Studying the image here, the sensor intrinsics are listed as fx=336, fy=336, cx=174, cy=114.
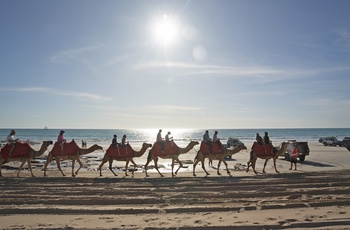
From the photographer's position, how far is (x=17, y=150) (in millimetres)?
17016

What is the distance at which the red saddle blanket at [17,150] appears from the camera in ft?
55.6

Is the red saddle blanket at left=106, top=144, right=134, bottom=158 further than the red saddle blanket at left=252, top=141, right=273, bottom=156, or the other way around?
the red saddle blanket at left=252, top=141, right=273, bottom=156

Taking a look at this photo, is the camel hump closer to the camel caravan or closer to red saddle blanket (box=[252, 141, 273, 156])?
the camel caravan

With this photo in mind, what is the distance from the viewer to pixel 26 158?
674 inches

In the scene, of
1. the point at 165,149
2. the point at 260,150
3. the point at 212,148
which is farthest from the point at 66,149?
the point at 260,150

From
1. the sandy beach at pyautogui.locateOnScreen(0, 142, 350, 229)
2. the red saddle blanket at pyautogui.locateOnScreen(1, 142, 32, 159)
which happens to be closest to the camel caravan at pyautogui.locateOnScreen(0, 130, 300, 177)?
the red saddle blanket at pyautogui.locateOnScreen(1, 142, 32, 159)

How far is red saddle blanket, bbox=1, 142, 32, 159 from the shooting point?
16938 mm

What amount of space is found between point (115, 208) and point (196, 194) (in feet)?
9.74

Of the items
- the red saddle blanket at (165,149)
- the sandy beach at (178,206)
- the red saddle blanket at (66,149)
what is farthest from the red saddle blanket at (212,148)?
the red saddle blanket at (66,149)

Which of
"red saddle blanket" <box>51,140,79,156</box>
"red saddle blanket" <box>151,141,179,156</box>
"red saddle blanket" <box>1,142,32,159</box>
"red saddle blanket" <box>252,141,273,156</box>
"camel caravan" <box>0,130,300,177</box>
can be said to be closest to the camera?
"red saddle blanket" <box>1,142,32,159</box>

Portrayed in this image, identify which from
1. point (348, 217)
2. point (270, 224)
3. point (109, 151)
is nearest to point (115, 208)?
point (270, 224)

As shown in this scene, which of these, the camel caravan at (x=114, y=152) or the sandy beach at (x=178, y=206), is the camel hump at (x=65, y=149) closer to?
the camel caravan at (x=114, y=152)

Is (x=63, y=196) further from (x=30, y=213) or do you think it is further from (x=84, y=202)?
(x=30, y=213)

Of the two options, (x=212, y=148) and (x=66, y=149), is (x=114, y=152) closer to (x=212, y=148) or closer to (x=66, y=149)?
(x=66, y=149)
